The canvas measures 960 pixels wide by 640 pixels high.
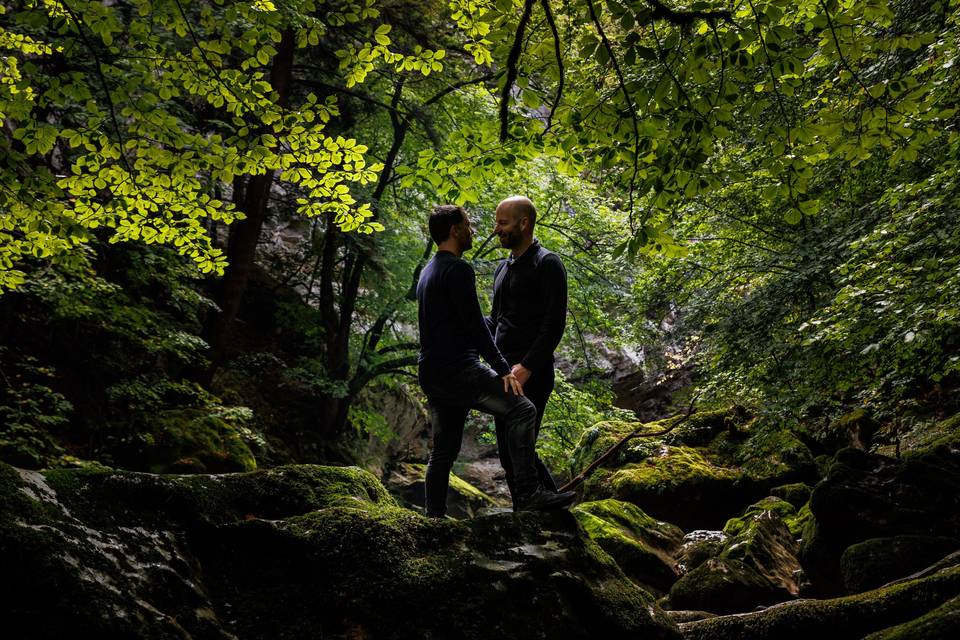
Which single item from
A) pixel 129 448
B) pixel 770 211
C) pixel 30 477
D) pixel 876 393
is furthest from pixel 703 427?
pixel 30 477

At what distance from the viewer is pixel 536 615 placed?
9.46 feet

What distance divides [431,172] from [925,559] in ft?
16.6

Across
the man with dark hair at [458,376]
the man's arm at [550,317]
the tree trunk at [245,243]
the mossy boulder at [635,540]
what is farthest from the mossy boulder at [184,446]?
the man's arm at [550,317]

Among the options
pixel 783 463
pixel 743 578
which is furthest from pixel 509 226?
pixel 783 463

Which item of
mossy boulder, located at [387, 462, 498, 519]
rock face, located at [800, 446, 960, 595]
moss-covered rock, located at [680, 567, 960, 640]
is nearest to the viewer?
moss-covered rock, located at [680, 567, 960, 640]

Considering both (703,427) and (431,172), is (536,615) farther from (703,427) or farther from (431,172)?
(703,427)

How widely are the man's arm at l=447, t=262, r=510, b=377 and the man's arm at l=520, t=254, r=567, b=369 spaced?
27 centimetres

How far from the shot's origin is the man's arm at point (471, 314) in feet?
11.8

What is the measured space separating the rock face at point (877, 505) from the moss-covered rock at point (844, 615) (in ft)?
8.35

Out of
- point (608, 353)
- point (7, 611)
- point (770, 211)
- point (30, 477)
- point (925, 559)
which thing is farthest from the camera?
point (608, 353)

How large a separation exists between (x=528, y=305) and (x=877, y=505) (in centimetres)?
442

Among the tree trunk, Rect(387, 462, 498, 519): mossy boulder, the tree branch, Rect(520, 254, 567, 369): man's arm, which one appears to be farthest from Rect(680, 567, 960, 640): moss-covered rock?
Rect(387, 462, 498, 519): mossy boulder

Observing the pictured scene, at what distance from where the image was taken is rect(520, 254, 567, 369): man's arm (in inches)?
151

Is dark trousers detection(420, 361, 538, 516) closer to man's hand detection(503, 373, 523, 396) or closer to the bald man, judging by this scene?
man's hand detection(503, 373, 523, 396)
